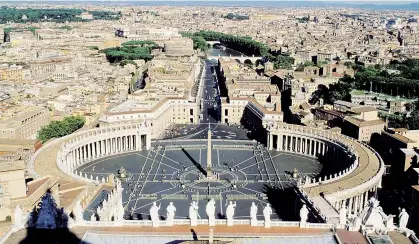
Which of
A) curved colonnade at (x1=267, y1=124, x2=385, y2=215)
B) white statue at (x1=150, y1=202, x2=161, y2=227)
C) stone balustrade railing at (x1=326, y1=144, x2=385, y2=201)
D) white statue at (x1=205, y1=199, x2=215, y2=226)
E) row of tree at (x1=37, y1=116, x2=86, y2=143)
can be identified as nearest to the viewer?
white statue at (x1=205, y1=199, x2=215, y2=226)

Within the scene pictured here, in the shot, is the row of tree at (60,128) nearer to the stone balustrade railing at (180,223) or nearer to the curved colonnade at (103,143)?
the curved colonnade at (103,143)

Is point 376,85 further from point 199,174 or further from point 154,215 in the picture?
point 154,215

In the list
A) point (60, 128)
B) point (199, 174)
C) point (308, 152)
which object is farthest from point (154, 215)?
point (60, 128)

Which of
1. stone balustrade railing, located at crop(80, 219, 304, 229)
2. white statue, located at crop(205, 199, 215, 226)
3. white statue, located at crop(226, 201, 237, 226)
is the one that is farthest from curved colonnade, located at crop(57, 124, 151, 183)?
white statue, located at crop(226, 201, 237, 226)

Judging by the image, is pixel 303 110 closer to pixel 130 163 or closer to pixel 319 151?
pixel 319 151

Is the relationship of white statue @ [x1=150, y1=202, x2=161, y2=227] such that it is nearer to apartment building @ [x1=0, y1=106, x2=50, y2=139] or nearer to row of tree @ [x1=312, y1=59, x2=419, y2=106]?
apartment building @ [x1=0, y1=106, x2=50, y2=139]

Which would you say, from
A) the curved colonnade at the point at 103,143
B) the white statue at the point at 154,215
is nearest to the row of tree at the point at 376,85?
the curved colonnade at the point at 103,143
